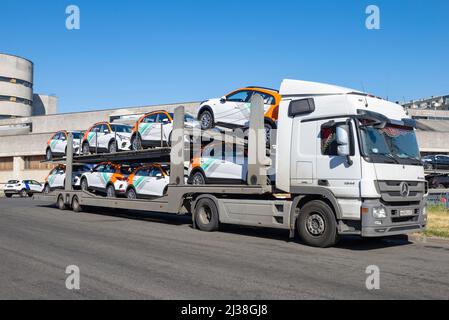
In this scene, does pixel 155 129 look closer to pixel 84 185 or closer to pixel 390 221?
pixel 84 185

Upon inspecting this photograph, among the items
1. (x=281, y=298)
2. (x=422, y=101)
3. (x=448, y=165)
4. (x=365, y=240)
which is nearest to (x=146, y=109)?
(x=448, y=165)

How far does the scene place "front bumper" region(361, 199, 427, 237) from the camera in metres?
8.59

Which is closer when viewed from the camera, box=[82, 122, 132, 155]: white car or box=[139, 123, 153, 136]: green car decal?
box=[139, 123, 153, 136]: green car decal

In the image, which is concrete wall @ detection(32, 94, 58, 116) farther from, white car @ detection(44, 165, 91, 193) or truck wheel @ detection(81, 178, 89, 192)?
truck wheel @ detection(81, 178, 89, 192)

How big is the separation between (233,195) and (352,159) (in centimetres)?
355

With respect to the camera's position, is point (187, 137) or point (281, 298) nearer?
point (281, 298)

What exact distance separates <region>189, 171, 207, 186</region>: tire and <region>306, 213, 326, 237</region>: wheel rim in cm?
345

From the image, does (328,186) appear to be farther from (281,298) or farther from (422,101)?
(422,101)

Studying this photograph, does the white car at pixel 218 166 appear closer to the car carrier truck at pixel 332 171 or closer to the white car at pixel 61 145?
the car carrier truck at pixel 332 171

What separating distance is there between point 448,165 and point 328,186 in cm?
2606

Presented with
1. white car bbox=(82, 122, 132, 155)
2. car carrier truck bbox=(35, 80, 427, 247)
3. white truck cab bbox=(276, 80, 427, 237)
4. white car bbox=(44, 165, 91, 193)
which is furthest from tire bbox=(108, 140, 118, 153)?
white truck cab bbox=(276, 80, 427, 237)

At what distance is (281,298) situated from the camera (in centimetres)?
556

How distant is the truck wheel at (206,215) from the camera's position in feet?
38.5
